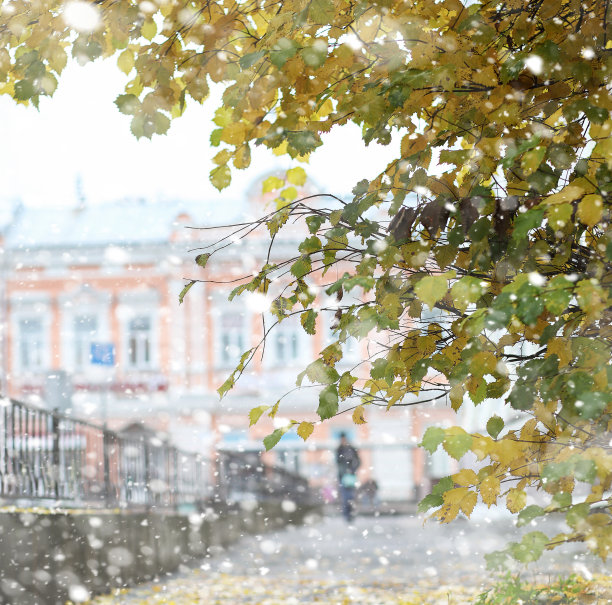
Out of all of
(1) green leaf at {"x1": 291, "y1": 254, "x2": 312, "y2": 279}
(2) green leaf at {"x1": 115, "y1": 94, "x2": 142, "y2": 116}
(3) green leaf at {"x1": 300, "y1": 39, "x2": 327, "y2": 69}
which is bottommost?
(1) green leaf at {"x1": 291, "y1": 254, "x2": 312, "y2": 279}

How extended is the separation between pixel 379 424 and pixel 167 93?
885 inches

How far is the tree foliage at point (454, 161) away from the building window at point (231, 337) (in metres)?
22.7

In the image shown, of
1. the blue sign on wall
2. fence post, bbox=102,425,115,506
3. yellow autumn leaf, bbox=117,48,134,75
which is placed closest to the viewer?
yellow autumn leaf, bbox=117,48,134,75

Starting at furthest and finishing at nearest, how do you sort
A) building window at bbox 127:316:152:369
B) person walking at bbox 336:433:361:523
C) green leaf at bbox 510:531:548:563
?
building window at bbox 127:316:152:369
person walking at bbox 336:433:361:523
green leaf at bbox 510:531:548:563

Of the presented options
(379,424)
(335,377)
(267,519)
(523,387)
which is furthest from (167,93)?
(379,424)

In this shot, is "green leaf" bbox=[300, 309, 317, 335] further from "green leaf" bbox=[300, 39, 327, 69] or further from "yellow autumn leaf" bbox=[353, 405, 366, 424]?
"green leaf" bbox=[300, 39, 327, 69]

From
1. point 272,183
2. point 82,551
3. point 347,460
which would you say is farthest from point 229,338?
point 272,183

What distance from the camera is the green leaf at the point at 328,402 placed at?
270 cm

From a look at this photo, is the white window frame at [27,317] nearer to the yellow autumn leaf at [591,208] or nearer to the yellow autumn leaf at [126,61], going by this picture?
the yellow autumn leaf at [126,61]

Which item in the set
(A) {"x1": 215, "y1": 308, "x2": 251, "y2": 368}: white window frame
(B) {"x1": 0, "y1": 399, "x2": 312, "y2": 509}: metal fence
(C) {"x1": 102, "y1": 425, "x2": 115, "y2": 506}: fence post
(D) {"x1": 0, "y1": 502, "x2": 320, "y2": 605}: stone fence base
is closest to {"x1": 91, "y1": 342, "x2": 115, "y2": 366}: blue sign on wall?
(B) {"x1": 0, "y1": 399, "x2": 312, "y2": 509}: metal fence

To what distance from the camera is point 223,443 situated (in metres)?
24.7

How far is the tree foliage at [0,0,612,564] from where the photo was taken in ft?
7.48

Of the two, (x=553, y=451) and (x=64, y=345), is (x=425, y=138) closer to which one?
(x=553, y=451)

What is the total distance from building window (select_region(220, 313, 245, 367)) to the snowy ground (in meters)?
12.6
